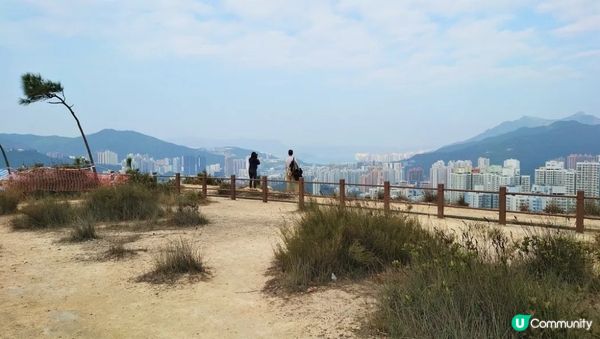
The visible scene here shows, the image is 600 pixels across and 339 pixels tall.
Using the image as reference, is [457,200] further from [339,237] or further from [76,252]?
[76,252]

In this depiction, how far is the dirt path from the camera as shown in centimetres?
449

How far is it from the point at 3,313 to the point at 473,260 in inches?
199

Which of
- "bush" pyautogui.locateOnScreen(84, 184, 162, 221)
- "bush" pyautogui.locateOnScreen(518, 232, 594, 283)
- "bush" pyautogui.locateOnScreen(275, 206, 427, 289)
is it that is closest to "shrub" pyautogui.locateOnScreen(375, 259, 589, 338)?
"bush" pyautogui.locateOnScreen(518, 232, 594, 283)

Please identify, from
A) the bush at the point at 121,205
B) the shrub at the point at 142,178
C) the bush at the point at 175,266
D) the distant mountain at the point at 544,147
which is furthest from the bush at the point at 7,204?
the distant mountain at the point at 544,147

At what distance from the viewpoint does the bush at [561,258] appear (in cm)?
502

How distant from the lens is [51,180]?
1662cm

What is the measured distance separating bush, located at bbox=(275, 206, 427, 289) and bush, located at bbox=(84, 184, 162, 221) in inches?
240

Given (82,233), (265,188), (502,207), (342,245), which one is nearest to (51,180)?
(265,188)

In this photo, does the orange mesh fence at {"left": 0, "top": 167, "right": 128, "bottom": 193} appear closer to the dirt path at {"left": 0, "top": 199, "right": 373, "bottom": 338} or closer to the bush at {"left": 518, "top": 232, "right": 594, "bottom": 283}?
the dirt path at {"left": 0, "top": 199, "right": 373, "bottom": 338}

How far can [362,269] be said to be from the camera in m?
Answer: 5.96

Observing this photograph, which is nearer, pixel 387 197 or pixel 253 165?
pixel 387 197

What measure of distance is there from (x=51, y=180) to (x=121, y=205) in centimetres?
668

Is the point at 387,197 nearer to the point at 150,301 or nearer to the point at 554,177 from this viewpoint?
the point at 554,177

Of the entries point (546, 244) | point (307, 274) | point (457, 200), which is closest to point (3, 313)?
point (307, 274)
